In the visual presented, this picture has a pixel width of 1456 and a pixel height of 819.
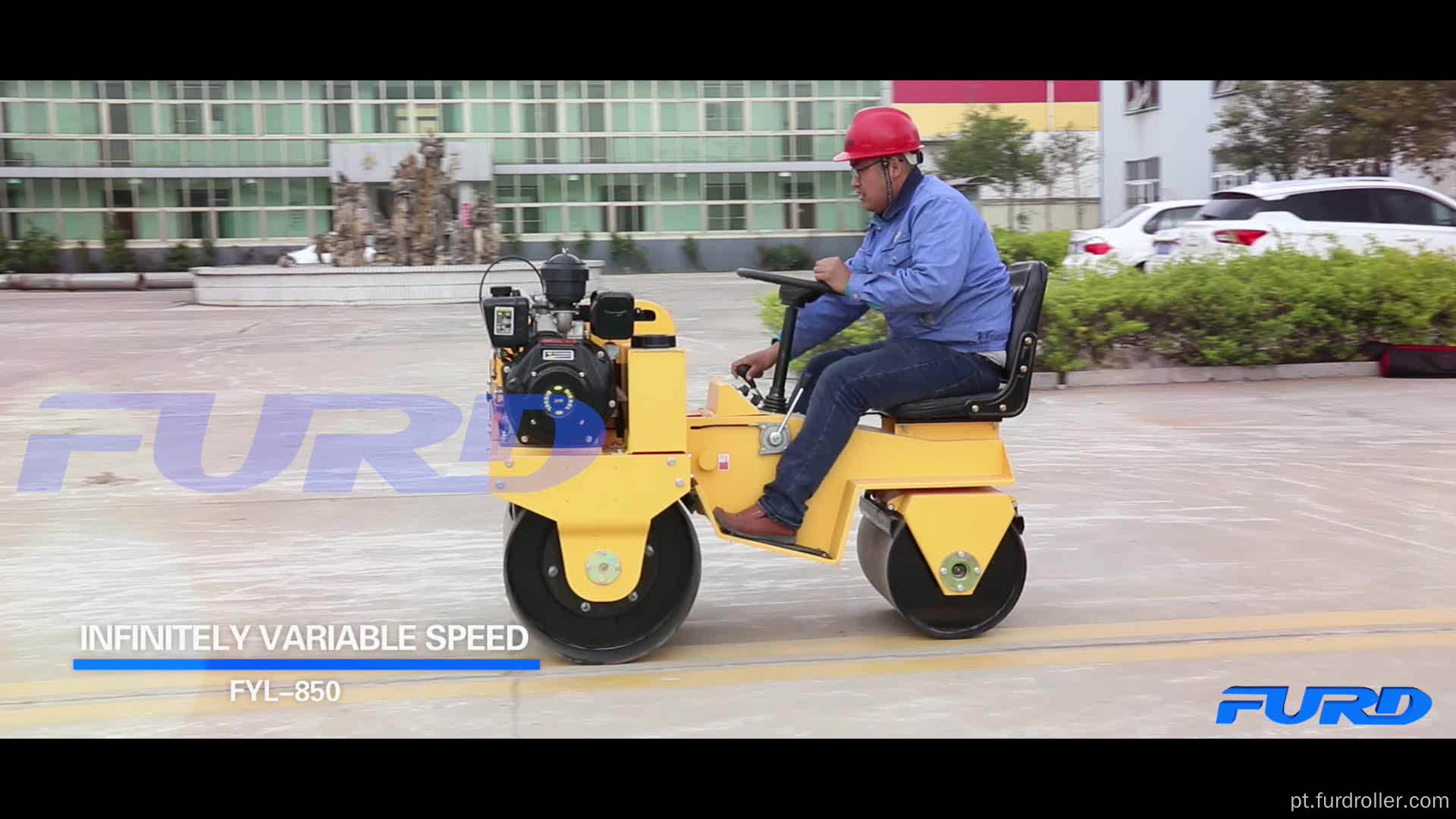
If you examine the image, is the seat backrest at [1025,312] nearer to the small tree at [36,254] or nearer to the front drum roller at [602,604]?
the front drum roller at [602,604]

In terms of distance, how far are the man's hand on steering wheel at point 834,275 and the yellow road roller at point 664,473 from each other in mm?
68

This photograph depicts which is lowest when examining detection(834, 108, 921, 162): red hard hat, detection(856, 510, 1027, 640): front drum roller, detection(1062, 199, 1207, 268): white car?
detection(856, 510, 1027, 640): front drum roller

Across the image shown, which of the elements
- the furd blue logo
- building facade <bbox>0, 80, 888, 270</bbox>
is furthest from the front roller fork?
building facade <bbox>0, 80, 888, 270</bbox>

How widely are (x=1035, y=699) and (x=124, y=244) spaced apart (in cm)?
4121

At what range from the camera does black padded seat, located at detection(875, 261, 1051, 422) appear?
4.93m

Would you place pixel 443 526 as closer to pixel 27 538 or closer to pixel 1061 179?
pixel 27 538

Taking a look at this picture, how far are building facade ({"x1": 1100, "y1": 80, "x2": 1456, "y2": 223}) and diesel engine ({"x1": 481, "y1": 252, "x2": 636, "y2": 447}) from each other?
2947 cm

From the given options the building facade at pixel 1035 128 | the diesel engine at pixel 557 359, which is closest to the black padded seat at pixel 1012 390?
the diesel engine at pixel 557 359

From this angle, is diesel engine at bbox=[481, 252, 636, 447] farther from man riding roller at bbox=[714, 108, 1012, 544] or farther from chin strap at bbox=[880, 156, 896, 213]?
chin strap at bbox=[880, 156, 896, 213]

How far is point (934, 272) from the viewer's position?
4.77 m

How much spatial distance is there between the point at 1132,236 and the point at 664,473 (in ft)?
45.2

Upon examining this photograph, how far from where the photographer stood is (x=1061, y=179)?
49812mm

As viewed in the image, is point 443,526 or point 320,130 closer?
point 443,526
